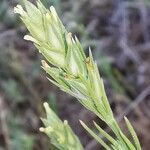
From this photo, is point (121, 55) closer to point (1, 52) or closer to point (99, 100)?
point (1, 52)

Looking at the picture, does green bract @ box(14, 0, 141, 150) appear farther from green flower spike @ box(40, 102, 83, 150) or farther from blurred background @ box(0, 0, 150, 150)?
blurred background @ box(0, 0, 150, 150)

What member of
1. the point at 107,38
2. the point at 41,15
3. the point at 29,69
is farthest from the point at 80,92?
the point at 107,38

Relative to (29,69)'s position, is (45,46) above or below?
below

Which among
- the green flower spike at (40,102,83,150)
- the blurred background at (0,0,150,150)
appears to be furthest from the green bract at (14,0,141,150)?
the blurred background at (0,0,150,150)

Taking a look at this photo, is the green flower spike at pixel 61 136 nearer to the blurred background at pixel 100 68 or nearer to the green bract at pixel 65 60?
the green bract at pixel 65 60

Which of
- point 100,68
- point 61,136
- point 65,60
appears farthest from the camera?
point 100,68

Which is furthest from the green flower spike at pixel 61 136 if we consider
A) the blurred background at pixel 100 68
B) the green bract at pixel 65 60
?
the blurred background at pixel 100 68

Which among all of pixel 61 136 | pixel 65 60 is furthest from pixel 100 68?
pixel 65 60

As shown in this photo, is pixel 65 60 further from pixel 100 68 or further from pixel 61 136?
pixel 100 68

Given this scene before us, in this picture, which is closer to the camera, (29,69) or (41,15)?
(41,15)
